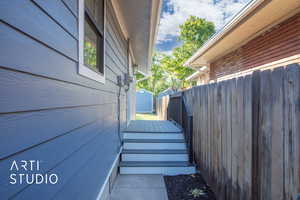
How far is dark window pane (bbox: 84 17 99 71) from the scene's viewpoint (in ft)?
6.46

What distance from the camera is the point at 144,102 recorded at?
20.5 m

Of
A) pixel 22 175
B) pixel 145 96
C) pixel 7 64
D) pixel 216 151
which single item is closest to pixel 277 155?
pixel 216 151

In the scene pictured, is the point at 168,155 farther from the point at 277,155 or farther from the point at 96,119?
the point at 277,155

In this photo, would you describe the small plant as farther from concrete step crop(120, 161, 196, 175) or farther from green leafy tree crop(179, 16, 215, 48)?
green leafy tree crop(179, 16, 215, 48)

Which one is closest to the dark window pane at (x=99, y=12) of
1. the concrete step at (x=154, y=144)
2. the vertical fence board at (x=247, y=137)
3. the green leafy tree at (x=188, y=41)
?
the vertical fence board at (x=247, y=137)

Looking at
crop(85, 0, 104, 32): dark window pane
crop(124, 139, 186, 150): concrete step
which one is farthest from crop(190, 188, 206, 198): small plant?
crop(85, 0, 104, 32): dark window pane

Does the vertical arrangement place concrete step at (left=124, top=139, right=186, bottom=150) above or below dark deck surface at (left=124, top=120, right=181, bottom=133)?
below

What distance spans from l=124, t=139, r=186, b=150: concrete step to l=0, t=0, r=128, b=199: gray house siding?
2.12 metres

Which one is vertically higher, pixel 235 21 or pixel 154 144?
pixel 235 21

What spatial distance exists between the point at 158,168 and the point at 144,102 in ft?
56.3

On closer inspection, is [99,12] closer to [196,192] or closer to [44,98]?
[44,98]

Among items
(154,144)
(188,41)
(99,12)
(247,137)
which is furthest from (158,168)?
(188,41)

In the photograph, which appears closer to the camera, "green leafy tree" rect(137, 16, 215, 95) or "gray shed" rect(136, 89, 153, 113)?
"green leafy tree" rect(137, 16, 215, 95)

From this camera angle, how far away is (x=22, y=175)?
2.72ft
